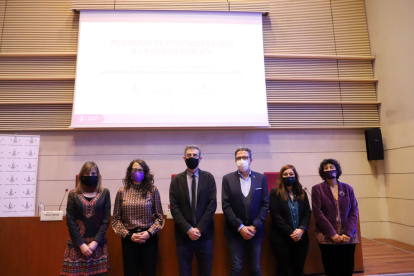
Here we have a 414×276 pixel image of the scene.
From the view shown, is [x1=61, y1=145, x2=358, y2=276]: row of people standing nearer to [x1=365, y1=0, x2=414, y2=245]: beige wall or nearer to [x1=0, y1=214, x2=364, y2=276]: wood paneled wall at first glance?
[x1=0, y1=214, x2=364, y2=276]: wood paneled wall

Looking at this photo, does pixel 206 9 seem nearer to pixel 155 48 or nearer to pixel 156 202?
pixel 155 48

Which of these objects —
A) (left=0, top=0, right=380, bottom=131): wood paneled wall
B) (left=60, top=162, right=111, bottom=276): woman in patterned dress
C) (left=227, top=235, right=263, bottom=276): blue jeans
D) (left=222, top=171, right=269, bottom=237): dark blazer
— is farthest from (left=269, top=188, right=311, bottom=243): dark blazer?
(left=0, top=0, right=380, bottom=131): wood paneled wall

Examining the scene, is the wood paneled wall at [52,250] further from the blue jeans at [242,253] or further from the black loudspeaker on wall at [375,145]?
the black loudspeaker on wall at [375,145]

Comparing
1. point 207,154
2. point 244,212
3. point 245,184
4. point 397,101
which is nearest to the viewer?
point 244,212

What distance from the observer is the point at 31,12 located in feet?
17.2

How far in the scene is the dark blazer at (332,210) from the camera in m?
2.77

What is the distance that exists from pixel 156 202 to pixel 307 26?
4617mm

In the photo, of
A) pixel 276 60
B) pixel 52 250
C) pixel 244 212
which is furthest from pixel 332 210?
pixel 276 60

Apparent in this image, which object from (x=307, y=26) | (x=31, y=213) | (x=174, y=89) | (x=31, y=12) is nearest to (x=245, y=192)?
(x=174, y=89)

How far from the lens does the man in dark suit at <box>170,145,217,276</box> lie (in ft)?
8.51

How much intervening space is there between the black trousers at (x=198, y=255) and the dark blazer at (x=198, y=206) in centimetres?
5

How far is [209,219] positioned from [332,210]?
1227mm

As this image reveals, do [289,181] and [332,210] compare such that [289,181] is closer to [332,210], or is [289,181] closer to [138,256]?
[332,210]

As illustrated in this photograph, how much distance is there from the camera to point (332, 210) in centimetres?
282
